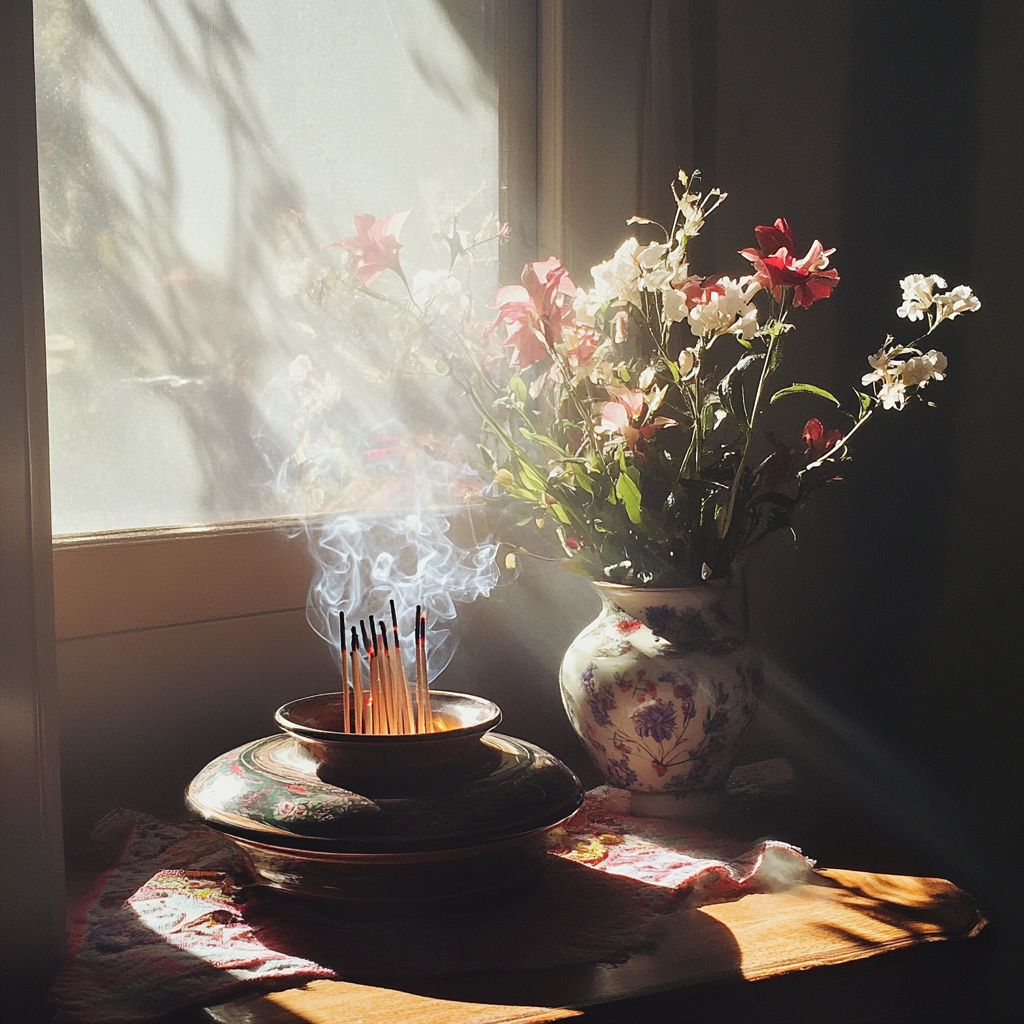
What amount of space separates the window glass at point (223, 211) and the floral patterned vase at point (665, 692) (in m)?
0.43

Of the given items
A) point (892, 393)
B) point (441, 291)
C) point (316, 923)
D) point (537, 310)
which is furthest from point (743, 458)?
point (316, 923)

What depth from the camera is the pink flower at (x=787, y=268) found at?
1087mm

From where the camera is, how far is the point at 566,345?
47.7 inches

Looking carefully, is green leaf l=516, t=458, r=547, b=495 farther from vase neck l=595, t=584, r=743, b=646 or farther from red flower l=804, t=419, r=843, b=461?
red flower l=804, t=419, r=843, b=461

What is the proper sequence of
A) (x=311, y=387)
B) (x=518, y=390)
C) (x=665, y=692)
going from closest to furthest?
(x=665, y=692) → (x=518, y=390) → (x=311, y=387)

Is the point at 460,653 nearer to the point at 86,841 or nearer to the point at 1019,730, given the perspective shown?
the point at 86,841

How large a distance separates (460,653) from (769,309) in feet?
2.13

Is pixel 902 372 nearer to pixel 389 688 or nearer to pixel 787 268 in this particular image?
pixel 787 268

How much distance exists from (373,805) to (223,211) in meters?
0.78

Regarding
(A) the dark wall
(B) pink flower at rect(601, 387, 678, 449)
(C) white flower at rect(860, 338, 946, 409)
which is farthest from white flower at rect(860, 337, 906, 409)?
(A) the dark wall

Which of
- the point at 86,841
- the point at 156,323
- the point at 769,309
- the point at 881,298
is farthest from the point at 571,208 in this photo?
the point at 86,841

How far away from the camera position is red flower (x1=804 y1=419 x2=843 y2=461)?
1.19 meters

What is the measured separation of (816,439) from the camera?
1.20 metres

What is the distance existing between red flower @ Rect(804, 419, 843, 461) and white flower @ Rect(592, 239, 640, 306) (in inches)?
9.3
